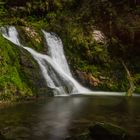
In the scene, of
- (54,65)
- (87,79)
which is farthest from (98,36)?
(54,65)

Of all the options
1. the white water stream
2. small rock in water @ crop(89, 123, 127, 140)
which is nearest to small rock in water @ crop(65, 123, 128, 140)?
small rock in water @ crop(89, 123, 127, 140)

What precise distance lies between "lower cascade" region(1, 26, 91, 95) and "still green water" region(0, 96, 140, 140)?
289cm

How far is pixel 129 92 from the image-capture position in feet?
89.4

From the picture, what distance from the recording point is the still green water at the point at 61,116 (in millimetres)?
13477

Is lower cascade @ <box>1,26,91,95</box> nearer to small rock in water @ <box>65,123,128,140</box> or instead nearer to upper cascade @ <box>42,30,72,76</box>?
upper cascade @ <box>42,30,72,76</box>

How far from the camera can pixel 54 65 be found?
27812 mm

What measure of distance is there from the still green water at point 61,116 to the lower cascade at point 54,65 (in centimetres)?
289

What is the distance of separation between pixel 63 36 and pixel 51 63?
174 inches

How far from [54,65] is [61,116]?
37.0 feet

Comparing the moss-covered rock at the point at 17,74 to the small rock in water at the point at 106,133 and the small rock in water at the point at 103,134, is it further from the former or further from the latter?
the small rock in water at the point at 106,133

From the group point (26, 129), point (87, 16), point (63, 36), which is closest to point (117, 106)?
point (26, 129)

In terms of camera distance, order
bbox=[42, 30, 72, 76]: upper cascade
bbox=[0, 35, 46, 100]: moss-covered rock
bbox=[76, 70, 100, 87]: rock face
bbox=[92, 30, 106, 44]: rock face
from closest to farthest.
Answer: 1. bbox=[0, 35, 46, 100]: moss-covered rock
2. bbox=[76, 70, 100, 87]: rock face
3. bbox=[42, 30, 72, 76]: upper cascade
4. bbox=[92, 30, 106, 44]: rock face

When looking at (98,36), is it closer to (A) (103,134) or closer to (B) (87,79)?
(B) (87,79)

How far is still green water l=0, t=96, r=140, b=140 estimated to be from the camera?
13.5m
